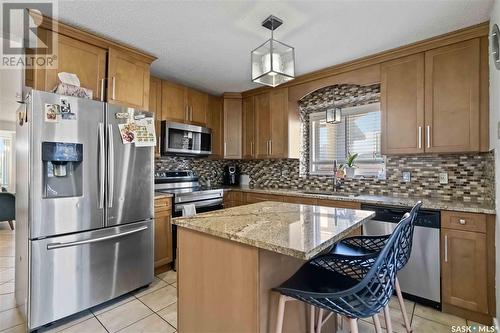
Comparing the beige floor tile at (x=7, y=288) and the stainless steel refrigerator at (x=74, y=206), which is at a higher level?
the stainless steel refrigerator at (x=74, y=206)

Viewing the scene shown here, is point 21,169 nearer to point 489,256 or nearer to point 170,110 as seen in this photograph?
point 170,110

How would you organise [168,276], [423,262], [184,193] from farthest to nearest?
[184,193]
[168,276]
[423,262]

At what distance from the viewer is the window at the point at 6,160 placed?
266 inches

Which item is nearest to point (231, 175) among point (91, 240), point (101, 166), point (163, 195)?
point (163, 195)

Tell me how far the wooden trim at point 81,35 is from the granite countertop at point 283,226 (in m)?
1.93

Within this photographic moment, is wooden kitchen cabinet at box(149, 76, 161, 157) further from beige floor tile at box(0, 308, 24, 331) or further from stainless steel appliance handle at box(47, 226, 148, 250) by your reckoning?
beige floor tile at box(0, 308, 24, 331)

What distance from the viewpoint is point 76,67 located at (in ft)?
7.36

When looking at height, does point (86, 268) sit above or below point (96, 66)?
below

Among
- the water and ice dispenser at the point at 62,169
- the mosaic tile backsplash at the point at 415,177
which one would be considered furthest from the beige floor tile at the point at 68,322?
the mosaic tile backsplash at the point at 415,177

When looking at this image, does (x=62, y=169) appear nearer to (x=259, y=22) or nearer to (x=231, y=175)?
(x=259, y=22)

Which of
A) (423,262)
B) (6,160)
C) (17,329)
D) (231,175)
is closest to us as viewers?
(17,329)

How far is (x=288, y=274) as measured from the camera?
133 centimetres

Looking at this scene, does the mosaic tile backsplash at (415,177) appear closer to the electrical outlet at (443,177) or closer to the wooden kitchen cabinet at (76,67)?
the electrical outlet at (443,177)

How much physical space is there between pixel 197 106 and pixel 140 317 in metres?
2.71
